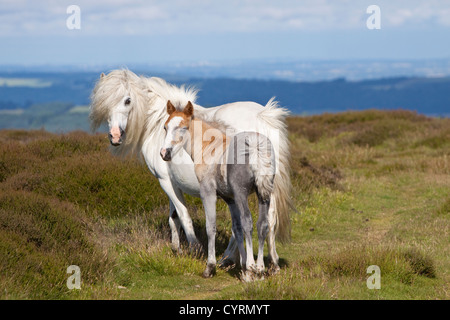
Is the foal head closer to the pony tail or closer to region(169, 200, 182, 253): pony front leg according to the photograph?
the pony tail

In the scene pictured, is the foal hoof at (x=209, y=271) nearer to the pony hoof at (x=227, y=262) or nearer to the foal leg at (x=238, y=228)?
the foal leg at (x=238, y=228)

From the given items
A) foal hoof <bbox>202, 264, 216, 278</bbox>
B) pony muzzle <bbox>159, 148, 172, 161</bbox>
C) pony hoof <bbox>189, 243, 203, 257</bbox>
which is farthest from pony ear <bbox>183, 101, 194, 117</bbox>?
pony hoof <bbox>189, 243, 203, 257</bbox>

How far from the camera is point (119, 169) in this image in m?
10.9

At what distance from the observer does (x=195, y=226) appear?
900cm

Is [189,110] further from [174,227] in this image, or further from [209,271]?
[174,227]

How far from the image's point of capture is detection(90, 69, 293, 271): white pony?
7016mm

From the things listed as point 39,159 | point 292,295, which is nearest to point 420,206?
point 292,295

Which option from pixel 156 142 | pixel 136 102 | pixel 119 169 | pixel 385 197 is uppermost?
pixel 136 102

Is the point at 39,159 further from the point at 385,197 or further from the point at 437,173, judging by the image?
the point at 437,173

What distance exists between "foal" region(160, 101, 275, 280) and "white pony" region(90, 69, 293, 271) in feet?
1.13

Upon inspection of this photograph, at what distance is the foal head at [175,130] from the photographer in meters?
5.95

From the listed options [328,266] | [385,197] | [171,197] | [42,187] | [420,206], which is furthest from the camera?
[385,197]

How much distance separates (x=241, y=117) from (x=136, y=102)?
150 cm

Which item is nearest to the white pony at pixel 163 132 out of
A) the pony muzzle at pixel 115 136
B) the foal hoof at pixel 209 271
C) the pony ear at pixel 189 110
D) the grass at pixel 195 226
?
the pony muzzle at pixel 115 136
